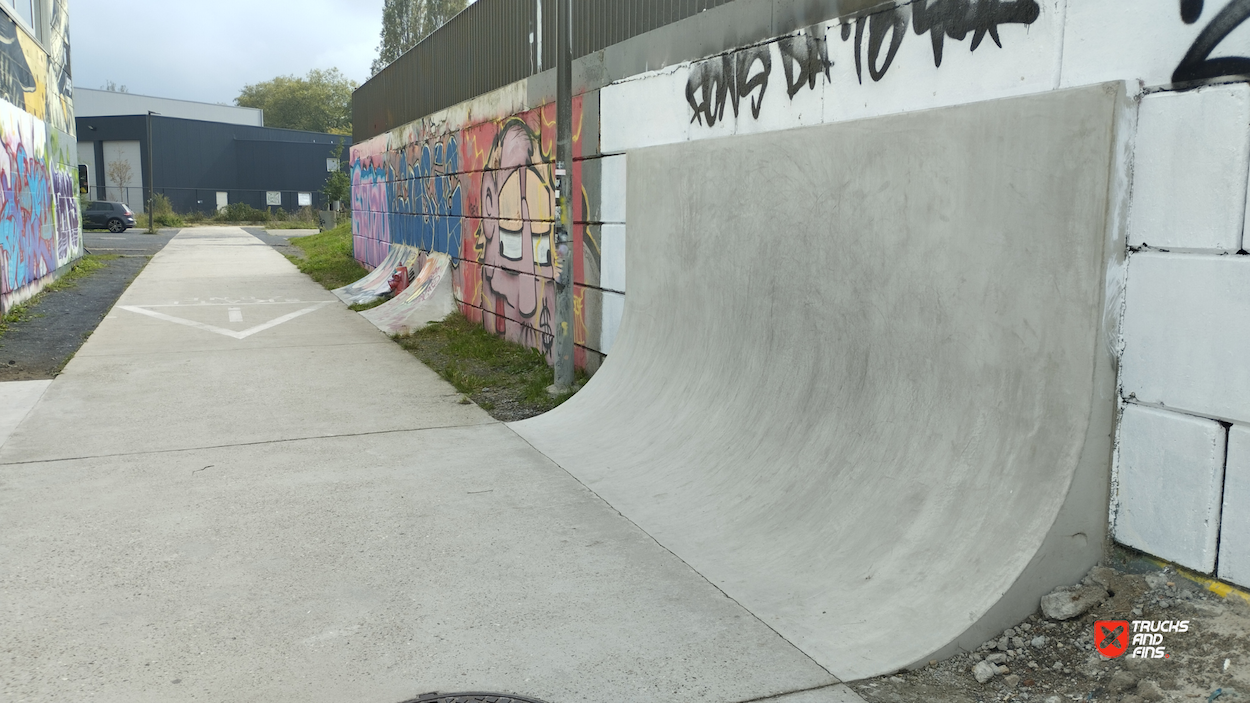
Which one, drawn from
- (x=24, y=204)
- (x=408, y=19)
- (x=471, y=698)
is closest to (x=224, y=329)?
(x=24, y=204)

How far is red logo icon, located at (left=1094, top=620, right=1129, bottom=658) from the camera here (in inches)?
125

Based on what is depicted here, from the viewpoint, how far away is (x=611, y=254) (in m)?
7.88

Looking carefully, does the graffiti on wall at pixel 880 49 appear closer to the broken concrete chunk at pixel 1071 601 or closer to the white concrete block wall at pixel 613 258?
the white concrete block wall at pixel 613 258

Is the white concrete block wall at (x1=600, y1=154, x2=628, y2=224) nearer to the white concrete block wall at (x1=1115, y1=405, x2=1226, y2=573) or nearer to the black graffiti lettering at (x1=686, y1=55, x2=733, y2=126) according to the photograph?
the black graffiti lettering at (x1=686, y1=55, x2=733, y2=126)

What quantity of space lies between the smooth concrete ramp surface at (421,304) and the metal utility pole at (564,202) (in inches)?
168

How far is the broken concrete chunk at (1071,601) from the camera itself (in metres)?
3.35

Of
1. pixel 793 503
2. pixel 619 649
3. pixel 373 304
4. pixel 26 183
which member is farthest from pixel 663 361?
pixel 26 183

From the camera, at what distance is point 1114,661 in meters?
3.14

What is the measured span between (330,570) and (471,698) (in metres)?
1.40

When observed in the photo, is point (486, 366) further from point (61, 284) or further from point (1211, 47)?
point (61, 284)

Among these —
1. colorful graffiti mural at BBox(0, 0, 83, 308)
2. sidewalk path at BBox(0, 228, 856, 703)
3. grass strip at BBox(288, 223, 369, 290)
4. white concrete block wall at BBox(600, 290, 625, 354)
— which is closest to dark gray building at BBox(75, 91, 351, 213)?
grass strip at BBox(288, 223, 369, 290)

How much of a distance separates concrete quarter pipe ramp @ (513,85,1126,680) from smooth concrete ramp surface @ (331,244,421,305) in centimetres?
966

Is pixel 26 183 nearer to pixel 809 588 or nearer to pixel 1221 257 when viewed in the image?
pixel 809 588

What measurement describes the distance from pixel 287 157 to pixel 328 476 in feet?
208
